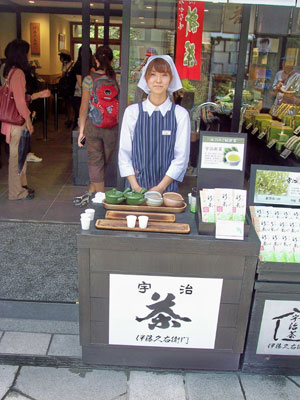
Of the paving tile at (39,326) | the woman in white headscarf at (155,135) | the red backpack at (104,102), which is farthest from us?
the red backpack at (104,102)

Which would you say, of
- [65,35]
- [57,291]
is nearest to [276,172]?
[57,291]

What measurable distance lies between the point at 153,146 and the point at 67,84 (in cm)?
796

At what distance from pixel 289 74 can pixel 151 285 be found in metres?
5.00

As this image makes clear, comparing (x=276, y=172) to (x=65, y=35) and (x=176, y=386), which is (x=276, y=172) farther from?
(x=65, y=35)

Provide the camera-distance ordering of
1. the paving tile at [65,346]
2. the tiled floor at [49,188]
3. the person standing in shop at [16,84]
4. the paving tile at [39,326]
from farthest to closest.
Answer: the tiled floor at [49,188] < the person standing in shop at [16,84] < the paving tile at [39,326] < the paving tile at [65,346]

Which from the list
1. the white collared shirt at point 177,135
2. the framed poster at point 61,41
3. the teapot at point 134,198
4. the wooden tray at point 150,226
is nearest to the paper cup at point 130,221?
the wooden tray at point 150,226

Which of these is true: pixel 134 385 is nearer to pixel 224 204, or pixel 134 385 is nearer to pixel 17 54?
pixel 224 204

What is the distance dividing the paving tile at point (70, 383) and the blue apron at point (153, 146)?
138 cm

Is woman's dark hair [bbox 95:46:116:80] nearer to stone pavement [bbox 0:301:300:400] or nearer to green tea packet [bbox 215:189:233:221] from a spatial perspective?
green tea packet [bbox 215:189:233:221]

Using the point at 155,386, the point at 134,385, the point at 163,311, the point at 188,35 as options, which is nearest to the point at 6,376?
the point at 134,385

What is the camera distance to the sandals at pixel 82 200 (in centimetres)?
537

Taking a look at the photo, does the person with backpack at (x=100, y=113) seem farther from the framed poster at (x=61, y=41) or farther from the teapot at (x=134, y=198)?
the framed poster at (x=61, y=41)

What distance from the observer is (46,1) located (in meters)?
9.90

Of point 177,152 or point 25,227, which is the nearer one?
point 177,152
